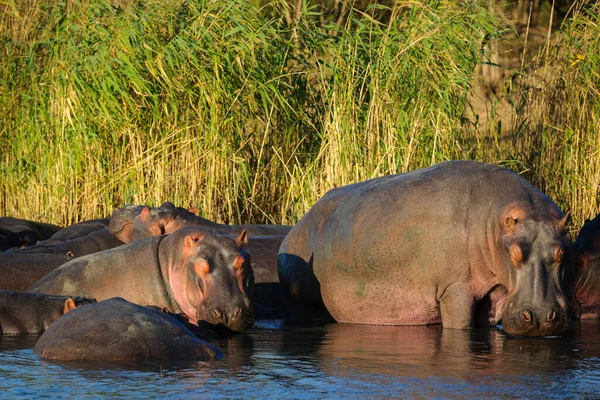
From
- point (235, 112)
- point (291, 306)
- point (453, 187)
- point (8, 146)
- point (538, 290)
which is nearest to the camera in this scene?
point (538, 290)

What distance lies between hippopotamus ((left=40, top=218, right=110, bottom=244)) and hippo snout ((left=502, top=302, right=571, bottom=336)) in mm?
4000

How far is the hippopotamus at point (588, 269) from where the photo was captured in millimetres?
6855

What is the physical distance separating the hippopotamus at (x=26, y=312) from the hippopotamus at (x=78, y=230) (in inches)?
96.8

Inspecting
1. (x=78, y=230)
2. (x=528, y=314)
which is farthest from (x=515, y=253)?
(x=78, y=230)

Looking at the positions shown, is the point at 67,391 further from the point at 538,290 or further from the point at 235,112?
the point at 235,112

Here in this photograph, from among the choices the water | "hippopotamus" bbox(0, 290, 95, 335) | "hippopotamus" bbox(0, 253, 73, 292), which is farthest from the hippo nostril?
"hippopotamus" bbox(0, 253, 73, 292)

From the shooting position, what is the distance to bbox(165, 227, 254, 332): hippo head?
5922mm

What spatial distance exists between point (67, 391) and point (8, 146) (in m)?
7.58

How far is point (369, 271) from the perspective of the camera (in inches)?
260

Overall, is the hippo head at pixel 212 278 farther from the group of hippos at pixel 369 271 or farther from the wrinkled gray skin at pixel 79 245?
the wrinkled gray skin at pixel 79 245

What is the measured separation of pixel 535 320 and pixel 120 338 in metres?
2.20

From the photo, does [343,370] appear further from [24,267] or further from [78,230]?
[78,230]

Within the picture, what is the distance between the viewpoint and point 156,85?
9930 millimetres

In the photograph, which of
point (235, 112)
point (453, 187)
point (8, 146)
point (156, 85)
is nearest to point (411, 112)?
point (235, 112)
